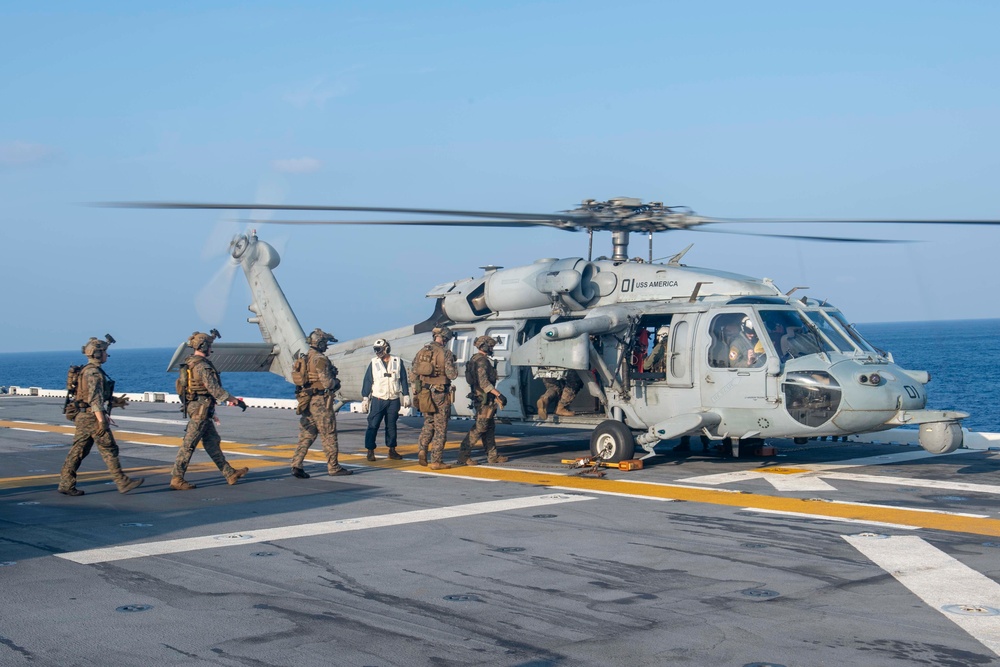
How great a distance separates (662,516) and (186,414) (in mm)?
5440

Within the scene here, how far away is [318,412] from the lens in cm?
1189

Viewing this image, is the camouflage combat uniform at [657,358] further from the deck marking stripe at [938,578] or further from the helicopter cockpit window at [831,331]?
the deck marking stripe at [938,578]

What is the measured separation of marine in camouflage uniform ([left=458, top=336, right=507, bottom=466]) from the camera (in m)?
12.8

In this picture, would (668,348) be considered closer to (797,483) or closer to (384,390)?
(797,483)

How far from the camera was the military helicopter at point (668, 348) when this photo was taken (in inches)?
443

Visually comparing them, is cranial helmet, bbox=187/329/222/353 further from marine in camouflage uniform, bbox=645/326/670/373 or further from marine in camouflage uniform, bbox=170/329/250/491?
marine in camouflage uniform, bbox=645/326/670/373

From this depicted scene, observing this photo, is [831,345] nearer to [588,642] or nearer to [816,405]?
[816,405]

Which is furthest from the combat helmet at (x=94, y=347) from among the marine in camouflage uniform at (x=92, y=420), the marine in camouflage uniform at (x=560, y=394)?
the marine in camouflage uniform at (x=560, y=394)

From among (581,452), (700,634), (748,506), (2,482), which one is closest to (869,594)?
(700,634)

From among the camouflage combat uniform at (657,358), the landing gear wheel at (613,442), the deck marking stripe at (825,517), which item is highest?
the camouflage combat uniform at (657,358)

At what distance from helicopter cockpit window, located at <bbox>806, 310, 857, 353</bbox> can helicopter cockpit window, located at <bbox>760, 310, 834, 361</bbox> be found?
124mm

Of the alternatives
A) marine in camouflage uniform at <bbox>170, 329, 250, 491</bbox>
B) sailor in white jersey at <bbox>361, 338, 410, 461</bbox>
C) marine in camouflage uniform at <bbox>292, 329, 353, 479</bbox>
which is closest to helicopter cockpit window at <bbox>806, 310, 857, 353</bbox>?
sailor in white jersey at <bbox>361, 338, 410, 461</bbox>

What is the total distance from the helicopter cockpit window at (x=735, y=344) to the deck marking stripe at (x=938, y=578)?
396 cm

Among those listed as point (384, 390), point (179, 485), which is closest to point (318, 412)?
point (384, 390)
